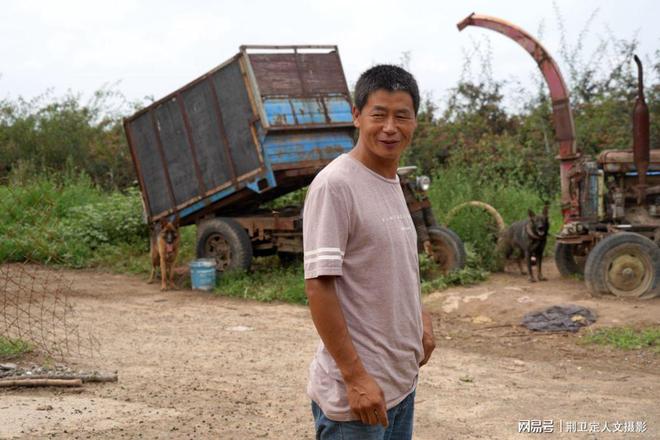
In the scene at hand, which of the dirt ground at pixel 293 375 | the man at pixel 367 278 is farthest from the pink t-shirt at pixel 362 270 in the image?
the dirt ground at pixel 293 375

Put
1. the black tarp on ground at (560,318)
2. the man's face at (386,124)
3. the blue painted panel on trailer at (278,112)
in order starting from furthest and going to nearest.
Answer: the blue painted panel on trailer at (278,112) → the black tarp on ground at (560,318) → the man's face at (386,124)

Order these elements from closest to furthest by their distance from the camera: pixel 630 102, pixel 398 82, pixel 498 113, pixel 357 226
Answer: pixel 357 226 < pixel 398 82 < pixel 630 102 < pixel 498 113

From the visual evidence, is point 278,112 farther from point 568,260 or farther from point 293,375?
point 293,375

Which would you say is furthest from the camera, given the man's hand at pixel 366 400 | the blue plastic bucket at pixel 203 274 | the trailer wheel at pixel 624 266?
the blue plastic bucket at pixel 203 274

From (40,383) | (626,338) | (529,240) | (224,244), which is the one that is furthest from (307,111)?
(40,383)

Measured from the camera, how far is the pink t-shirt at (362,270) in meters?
2.21

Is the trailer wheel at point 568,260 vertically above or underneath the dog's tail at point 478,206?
underneath

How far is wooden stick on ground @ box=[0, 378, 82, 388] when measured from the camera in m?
5.23

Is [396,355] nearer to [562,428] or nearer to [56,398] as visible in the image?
[562,428]

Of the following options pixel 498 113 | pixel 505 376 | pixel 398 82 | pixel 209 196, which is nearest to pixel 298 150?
pixel 209 196

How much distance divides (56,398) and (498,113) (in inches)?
513

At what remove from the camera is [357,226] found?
7.41ft

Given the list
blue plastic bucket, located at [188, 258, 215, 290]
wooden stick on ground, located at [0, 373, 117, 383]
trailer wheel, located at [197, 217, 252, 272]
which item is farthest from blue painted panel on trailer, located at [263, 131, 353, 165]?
wooden stick on ground, located at [0, 373, 117, 383]

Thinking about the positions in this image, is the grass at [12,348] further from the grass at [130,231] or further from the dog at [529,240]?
the dog at [529,240]
